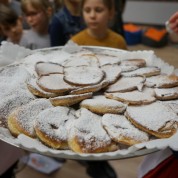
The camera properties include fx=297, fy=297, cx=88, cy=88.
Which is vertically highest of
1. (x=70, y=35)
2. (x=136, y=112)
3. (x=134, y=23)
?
(x=136, y=112)

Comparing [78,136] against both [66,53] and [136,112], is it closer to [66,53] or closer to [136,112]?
[136,112]

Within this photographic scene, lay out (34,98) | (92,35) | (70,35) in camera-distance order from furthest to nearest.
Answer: (70,35), (92,35), (34,98)

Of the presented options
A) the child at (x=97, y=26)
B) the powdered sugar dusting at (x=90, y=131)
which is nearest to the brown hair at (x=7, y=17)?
the child at (x=97, y=26)

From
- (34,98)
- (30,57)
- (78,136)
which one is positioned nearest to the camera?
(78,136)

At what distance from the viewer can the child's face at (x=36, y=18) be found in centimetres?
156

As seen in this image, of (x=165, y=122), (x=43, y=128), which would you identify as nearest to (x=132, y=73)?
(x=165, y=122)

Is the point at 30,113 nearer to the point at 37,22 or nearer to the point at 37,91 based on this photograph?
the point at 37,91

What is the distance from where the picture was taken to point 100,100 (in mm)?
702

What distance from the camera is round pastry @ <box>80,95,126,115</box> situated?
678mm

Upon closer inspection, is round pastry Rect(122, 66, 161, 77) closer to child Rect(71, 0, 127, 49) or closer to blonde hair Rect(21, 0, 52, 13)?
child Rect(71, 0, 127, 49)

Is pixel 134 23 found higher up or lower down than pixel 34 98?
lower down

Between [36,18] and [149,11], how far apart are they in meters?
2.29

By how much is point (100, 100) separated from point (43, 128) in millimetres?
154

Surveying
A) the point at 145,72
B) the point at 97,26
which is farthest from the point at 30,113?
the point at 97,26
